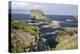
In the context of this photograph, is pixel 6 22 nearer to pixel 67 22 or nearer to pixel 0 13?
pixel 0 13

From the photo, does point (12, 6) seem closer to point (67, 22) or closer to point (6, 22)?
point (6, 22)

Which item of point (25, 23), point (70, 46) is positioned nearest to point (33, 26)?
point (25, 23)

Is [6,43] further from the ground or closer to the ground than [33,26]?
closer to the ground

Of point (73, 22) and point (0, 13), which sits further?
point (73, 22)

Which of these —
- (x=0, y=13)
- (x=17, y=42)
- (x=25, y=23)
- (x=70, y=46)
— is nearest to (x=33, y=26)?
(x=25, y=23)

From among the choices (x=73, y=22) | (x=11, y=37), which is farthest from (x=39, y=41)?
(x=73, y=22)

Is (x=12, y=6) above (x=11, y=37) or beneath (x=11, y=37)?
above

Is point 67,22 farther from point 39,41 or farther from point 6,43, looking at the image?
point 6,43

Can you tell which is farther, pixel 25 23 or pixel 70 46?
pixel 70 46

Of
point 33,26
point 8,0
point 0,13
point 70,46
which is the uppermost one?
point 8,0
